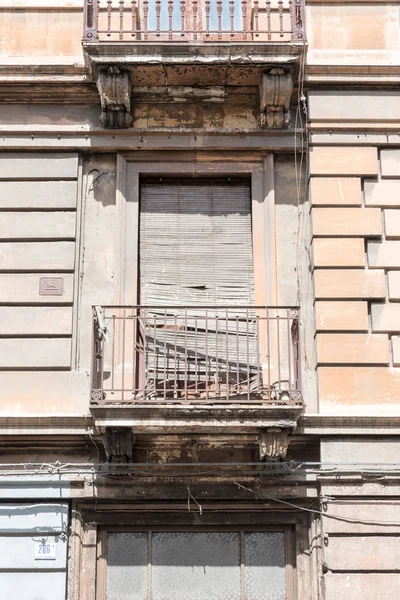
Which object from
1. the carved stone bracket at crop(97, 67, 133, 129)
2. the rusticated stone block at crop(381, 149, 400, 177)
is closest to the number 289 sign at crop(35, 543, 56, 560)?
the carved stone bracket at crop(97, 67, 133, 129)

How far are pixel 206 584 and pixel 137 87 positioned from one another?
5907 mm

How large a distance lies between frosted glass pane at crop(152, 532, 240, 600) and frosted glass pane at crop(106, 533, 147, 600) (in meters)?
0.12

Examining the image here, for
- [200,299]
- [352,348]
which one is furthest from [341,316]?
[200,299]

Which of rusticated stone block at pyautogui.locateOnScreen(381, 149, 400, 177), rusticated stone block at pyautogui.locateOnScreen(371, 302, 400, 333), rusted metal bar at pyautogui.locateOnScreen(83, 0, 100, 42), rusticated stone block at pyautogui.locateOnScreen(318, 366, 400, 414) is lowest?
rusticated stone block at pyautogui.locateOnScreen(318, 366, 400, 414)

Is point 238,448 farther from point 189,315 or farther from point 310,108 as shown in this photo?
point 310,108

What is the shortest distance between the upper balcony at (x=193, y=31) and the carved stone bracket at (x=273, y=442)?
437 centimetres

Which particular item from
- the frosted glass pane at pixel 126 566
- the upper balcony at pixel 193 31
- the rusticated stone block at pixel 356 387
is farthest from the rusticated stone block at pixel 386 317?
the frosted glass pane at pixel 126 566

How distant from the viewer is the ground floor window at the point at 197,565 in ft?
37.1

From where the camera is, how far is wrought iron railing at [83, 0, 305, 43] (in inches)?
505

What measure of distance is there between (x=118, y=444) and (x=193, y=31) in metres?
4.93

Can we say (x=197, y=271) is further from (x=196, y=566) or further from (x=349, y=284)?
(x=196, y=566)

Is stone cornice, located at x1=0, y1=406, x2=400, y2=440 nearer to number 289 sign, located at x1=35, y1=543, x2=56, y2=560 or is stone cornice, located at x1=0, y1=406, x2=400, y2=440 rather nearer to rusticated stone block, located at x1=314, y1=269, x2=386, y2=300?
number 289 sign, located at x1=35, y1=543, x2=56, y2=560

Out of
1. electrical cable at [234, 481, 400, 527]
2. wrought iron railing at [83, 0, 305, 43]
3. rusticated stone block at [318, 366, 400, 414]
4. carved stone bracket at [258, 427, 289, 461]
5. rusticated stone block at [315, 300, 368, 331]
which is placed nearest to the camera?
electrical cable at [234, 481, 400, 527]

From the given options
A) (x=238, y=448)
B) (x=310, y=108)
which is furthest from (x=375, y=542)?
(x=310, y=108)
